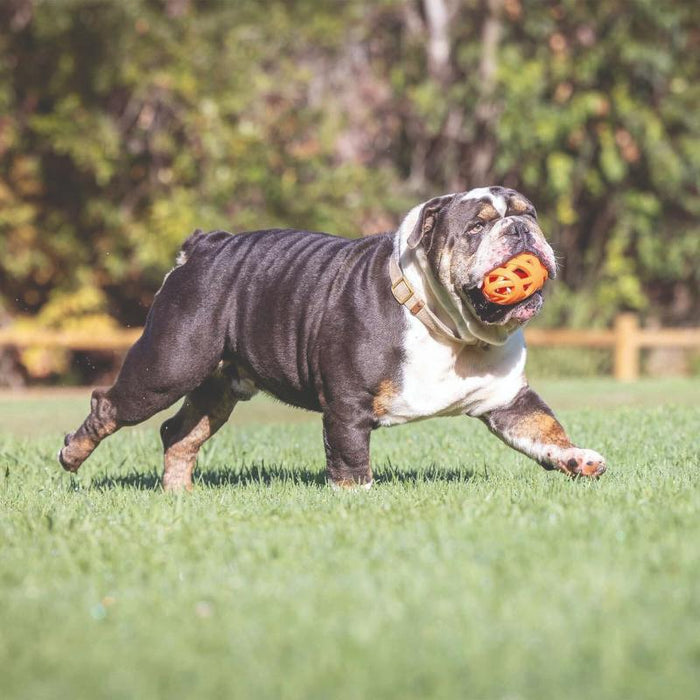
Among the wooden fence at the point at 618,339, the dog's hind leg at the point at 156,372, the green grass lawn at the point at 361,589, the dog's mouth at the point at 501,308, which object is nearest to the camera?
the green grass lawn at the point at 361,589

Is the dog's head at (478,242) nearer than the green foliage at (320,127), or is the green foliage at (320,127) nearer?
the dog's head at (478,242)

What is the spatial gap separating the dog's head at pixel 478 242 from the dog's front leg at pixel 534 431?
58cm

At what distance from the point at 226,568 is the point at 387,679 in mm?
1317

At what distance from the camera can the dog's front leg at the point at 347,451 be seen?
19.6 feet

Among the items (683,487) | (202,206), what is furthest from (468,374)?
(202,206)

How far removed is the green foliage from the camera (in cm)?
1936

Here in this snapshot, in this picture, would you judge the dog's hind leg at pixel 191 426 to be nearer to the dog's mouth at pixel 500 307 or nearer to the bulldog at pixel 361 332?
the bulldog at pixel 361 332

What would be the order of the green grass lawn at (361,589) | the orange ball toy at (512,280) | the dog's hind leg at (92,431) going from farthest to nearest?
the dog's hind leg at (92,431)
the orange ball toy at (512,280)
the green grass lawn at (361,589)

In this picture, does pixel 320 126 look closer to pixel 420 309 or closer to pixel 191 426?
pixel 191 426

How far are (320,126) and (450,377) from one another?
1495 centimetres

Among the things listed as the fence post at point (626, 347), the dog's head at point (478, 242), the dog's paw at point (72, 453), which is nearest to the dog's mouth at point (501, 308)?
the dog's head at point (478, 242)

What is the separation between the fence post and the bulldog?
14144 millimetres

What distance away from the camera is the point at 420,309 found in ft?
19.2

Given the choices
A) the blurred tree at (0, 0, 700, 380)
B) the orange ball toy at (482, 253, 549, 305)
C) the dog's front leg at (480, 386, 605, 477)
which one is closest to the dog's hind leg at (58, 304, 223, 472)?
the dog's front leg at (480, 386, 605, 477)
